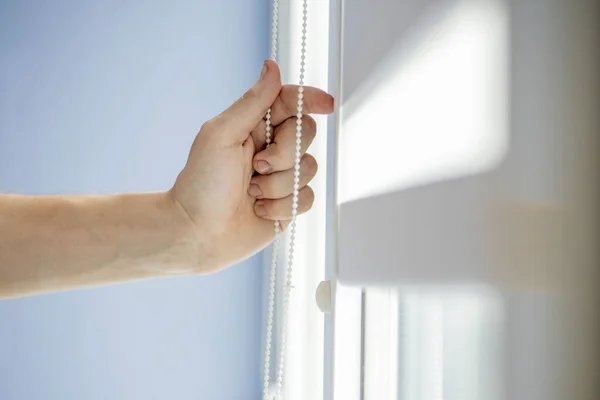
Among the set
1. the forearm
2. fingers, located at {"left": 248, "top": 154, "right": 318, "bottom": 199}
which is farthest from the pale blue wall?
fingers, located at {"left": 248, "top": 154, "right": 318, "bottom": 199}

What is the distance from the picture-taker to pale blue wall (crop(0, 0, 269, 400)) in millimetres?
1616

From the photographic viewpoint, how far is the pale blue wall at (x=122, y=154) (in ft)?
5.30

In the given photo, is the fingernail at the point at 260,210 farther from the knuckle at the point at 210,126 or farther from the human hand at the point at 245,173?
the knuckle at the point at 210,126

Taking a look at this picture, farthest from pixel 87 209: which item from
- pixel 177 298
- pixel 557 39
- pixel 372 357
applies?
pixel 177 298

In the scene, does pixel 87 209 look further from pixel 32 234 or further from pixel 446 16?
pixel 446 16

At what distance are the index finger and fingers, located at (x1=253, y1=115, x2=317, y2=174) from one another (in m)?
0.01

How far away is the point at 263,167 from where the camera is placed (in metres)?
0.81

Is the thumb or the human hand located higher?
the thumb

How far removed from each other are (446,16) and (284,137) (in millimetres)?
327

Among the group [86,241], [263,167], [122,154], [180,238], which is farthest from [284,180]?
[122,154]

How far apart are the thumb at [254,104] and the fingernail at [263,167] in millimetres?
47

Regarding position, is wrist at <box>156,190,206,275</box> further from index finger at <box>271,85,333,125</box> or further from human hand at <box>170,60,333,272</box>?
index finger at <box>271,85,333,125</box>

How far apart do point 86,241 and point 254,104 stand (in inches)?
11.8

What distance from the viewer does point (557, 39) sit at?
423 mm
